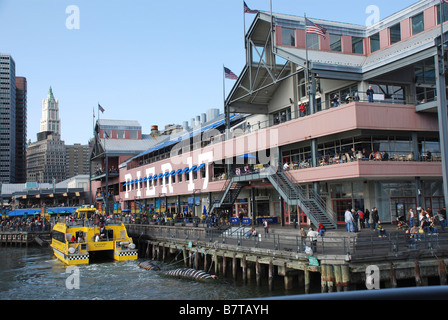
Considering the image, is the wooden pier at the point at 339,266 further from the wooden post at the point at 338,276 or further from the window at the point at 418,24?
the window at the point at 418,24

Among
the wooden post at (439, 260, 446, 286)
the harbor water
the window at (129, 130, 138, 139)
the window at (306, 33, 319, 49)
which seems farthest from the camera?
the window at (129, 130, 138, 139)

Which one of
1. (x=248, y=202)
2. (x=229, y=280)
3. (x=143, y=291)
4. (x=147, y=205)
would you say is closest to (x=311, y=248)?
(x=229, y=280)

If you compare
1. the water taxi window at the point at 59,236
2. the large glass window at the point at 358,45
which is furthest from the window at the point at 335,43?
the water taxi window at the point at 59,236

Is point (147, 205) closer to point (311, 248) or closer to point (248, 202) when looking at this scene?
point (248, 202)

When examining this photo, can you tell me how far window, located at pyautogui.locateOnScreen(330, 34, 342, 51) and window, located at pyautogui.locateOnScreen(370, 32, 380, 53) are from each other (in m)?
3.18

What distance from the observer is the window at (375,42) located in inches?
1660

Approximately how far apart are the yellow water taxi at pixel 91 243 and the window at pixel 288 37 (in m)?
23.6

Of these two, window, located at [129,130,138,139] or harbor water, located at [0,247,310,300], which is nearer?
harbor water, located at [0,247,310,300]

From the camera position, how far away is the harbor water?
24672 millimetres

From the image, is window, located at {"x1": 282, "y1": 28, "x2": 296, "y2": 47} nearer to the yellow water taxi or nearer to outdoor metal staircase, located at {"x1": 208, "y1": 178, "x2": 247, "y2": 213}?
outdoor metal staircase, located at {"x1": 208, "y1": 178, "x2": 247, "y2": 213}
